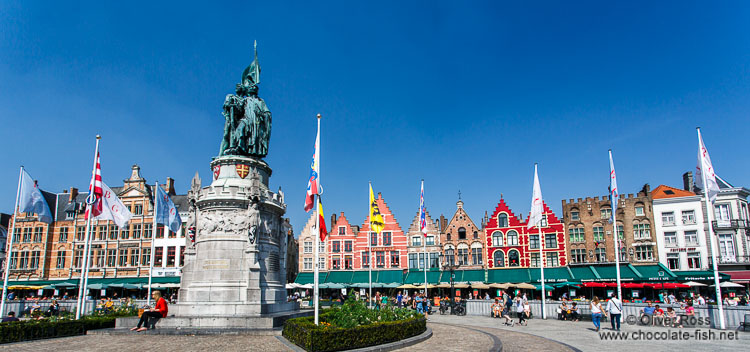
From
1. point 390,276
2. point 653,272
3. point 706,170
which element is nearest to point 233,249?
point 706,170

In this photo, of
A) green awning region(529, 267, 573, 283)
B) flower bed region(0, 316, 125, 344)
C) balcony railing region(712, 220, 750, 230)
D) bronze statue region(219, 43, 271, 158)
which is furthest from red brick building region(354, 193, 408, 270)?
flower bed region(0, 316, 125, 344)

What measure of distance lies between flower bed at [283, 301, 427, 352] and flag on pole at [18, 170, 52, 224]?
16255 millimetres

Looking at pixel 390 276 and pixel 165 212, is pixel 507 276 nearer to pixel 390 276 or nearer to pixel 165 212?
pixel 390 276

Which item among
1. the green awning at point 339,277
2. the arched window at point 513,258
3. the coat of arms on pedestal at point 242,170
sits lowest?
the green awning at point 339,277

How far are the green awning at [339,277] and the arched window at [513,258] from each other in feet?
57.2

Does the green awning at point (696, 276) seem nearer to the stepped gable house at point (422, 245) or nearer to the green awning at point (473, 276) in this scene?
the green awning at point (473, 276)

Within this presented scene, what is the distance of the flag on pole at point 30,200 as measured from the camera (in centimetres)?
2334

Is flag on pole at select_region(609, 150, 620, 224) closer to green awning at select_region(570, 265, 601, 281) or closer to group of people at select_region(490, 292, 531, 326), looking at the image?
group of people at select_region(490, 292, 531, 326)

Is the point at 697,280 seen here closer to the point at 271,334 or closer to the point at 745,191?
the point at 745,191

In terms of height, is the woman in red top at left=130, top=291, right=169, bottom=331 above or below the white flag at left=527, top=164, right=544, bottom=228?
below

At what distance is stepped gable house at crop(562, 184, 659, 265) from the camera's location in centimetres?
4691

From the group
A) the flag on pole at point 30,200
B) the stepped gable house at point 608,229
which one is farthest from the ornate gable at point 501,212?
the flag on pole at point 30,200

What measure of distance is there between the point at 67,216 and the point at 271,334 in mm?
50666

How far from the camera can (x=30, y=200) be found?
23.4 meters
